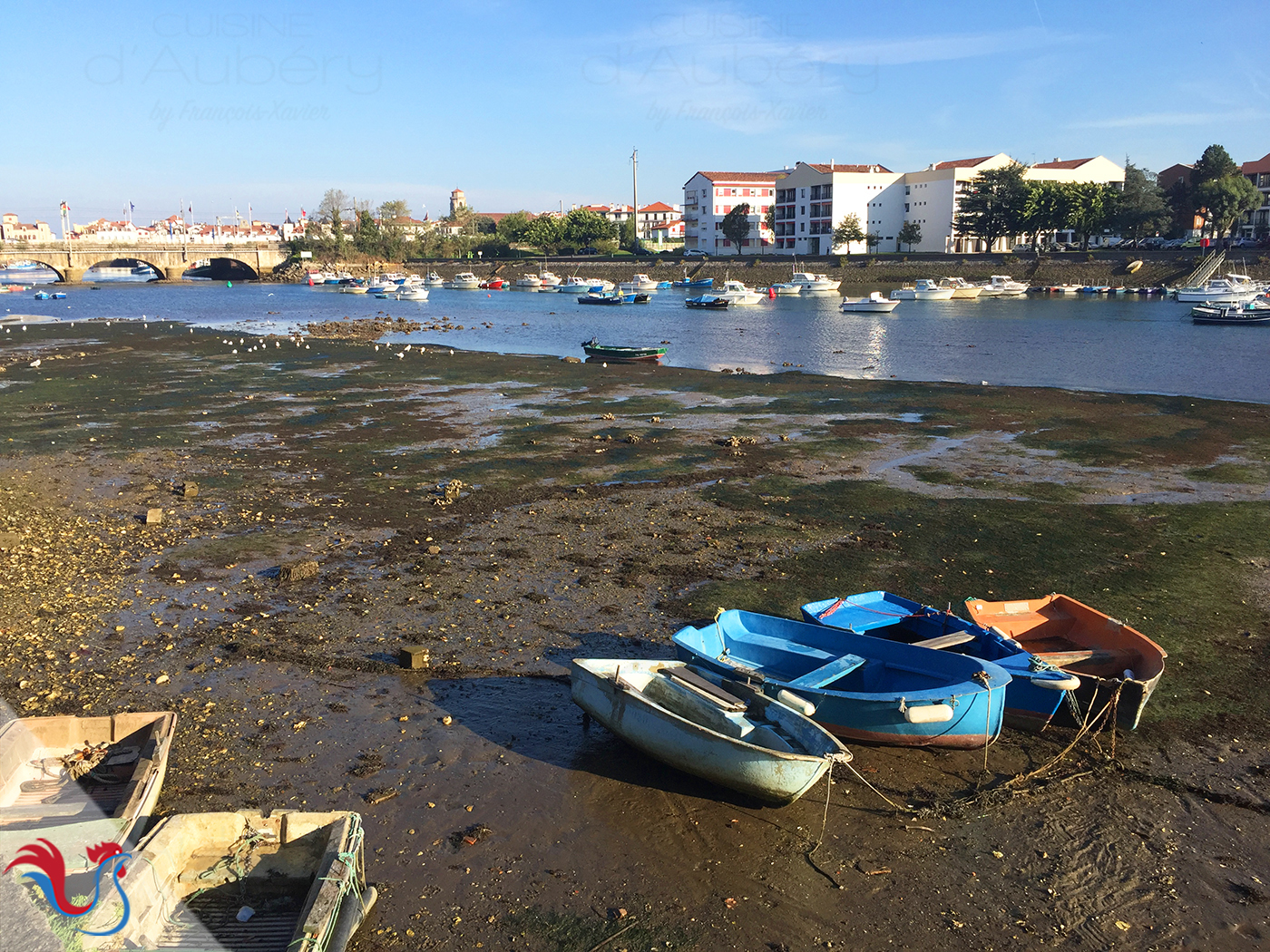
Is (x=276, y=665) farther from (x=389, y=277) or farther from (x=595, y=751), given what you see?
(x=389, y=277)

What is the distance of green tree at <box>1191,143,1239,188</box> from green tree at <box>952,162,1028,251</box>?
20.0 metres

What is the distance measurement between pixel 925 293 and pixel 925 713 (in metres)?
A: 90.7

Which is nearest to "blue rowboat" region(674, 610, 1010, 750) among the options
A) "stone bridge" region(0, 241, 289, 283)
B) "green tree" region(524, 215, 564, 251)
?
"green tree" region(524, 215, 564, 251)

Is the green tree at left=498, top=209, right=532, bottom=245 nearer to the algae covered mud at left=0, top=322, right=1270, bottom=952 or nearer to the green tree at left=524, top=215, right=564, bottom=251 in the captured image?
the green tree at left=524, top=215, right=564, bottom=251

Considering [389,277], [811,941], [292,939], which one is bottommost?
[811,941]

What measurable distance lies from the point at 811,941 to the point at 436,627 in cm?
650

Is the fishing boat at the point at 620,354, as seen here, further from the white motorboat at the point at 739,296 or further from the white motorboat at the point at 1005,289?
the white motorboat at the point at 1005,289

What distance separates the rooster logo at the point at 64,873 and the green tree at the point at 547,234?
150 meters

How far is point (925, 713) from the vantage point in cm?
828

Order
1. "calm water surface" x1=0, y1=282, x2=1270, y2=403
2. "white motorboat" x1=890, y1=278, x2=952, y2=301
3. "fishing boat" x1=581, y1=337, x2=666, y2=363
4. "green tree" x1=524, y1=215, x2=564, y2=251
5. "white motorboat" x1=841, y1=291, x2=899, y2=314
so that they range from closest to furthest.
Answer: "calm water surface" x1=0, y1=282, x2=1270, y2=403 → "fishing boat" x1=581, y1=337, x2=666, y2=363 → "white motorboat" x1=841, y1=291, x2=899, y2=314 → "white motorboat" x1=890, y1=278, x2=952, y2=301 → "green tree" x1=524, y1=215, x2=564, y2=251

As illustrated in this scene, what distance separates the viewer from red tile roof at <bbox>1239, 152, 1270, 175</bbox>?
120438 mm

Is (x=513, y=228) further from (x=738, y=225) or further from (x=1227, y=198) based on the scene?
(x=1227, y=198)

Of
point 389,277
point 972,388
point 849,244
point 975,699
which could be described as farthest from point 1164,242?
point 975,699

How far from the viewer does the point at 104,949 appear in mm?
5195
